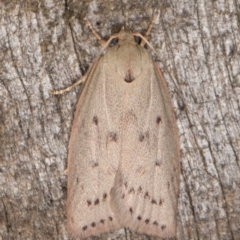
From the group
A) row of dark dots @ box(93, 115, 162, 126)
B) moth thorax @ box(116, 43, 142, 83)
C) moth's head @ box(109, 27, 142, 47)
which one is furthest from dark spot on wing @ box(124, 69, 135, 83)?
Answer: row of dark dots @ box(93, 115, 162, 126)

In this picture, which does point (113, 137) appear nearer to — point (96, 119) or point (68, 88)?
point (96, 119)

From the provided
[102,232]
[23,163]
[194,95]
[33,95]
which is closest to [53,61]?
[33,95]

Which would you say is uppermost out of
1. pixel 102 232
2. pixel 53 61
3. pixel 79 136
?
pixel 53 61

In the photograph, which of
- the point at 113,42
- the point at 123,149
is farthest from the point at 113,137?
the point at 113,42

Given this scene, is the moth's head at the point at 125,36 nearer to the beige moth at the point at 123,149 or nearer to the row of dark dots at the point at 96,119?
the beige moth at the point at 123,149

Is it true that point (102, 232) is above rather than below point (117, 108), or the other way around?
below

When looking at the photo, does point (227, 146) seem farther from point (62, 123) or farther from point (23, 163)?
point (23, 163)
